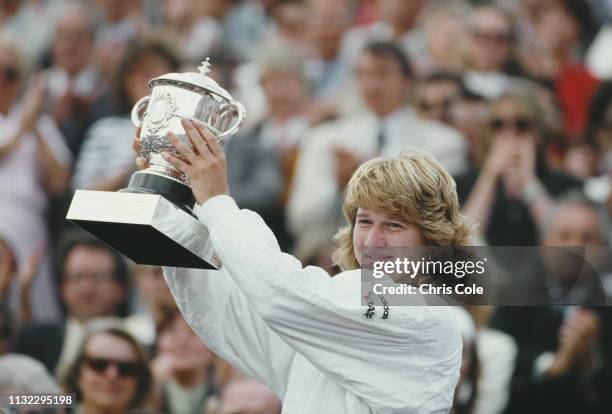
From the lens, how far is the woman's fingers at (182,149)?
4.07 metres

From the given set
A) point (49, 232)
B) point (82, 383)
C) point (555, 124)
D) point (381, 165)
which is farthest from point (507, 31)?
point (381, 165)

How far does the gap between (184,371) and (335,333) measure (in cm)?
329

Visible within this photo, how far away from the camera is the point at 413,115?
8.56m

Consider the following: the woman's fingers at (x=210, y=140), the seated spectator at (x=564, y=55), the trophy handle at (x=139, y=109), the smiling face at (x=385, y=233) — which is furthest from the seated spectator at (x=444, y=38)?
A: the woman's fingers at (x=210, y=140)

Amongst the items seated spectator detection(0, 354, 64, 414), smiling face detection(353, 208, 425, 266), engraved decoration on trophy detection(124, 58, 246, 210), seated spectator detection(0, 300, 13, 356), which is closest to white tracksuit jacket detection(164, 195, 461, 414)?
smiling face detection(353, 208, 425, 266)

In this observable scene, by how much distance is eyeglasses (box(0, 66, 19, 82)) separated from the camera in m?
9.21

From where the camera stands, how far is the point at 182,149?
4090 millimetres

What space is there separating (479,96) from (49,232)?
9.96 feet

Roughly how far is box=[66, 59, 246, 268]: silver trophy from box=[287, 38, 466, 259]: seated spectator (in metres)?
3.76

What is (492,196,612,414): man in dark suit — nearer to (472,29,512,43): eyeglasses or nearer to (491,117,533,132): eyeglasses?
(491,117,533,132): eyeglasses

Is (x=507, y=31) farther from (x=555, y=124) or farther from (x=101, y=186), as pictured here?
(x=101, y=186)

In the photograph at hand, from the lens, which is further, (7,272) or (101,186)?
(101,186)

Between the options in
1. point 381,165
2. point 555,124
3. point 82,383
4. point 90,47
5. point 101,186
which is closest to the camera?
point 381,165

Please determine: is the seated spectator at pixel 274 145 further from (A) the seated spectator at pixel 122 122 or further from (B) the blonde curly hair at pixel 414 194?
(B) the blonde curly hair at pixel 414 194
